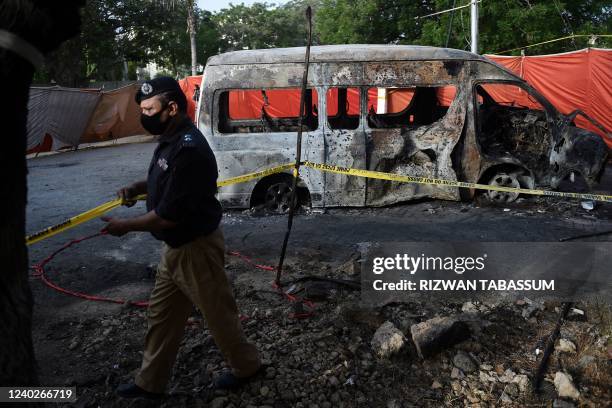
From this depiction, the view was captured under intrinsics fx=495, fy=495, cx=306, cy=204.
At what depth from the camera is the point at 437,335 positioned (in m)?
3.07

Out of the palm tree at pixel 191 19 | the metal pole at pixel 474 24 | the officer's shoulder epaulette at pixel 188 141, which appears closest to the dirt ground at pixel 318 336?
the officer's shoulder epaulette at pixel 188 141

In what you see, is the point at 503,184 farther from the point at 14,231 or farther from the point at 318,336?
the point at 14,231

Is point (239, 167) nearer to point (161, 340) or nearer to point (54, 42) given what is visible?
point (161, 340)

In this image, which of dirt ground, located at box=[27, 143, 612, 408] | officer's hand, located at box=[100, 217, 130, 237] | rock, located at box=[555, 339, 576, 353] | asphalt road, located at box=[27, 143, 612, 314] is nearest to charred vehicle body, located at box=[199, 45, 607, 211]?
asphalt road, located at box=[27, 143, 612, 314]

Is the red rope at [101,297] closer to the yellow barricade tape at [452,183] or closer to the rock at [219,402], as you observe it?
the rock at [219,402]

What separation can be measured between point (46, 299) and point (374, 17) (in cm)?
1783

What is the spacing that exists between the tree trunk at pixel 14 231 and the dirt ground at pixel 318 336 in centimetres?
117

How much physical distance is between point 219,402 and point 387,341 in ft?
3.56

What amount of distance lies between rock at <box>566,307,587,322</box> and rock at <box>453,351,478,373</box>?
1.04 m

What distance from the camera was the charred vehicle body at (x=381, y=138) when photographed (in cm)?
647

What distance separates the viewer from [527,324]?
3457 millimetres

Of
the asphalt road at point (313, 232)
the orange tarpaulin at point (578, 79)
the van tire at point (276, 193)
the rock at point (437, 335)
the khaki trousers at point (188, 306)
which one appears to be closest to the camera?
the khaki trousers at point (188, 306)

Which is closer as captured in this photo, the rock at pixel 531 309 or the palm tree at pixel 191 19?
the rock at pixel 531 309

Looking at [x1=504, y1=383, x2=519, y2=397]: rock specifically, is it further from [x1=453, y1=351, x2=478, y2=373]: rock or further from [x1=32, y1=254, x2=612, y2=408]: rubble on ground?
[x1=453, y1=351, x2=478, y2=373]: rock
